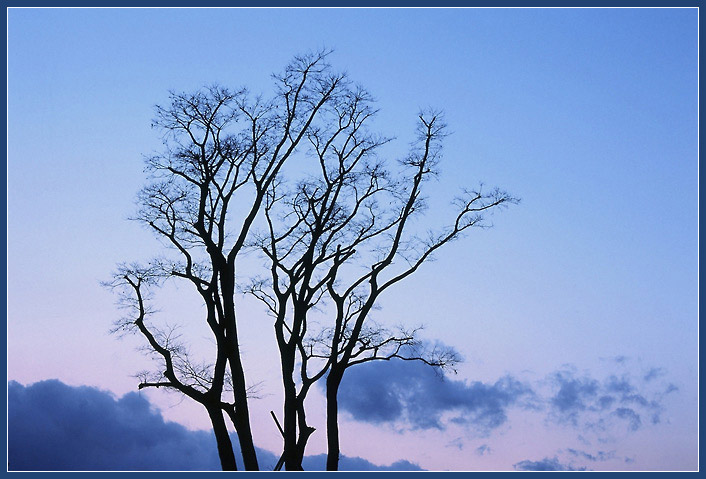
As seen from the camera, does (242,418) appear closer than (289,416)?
Yes

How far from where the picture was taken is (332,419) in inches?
714

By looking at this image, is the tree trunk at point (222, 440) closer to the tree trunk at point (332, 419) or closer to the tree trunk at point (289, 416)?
the tree trunk at point (289, 416)

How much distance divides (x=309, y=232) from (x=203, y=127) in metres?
3.61

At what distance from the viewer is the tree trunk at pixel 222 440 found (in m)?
17.6

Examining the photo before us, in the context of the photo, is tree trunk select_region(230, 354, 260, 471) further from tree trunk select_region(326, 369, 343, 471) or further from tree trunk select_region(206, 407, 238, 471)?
tree trunk select_region(326, 369, 343, 471)

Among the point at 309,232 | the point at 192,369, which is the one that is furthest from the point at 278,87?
the point at 192,369

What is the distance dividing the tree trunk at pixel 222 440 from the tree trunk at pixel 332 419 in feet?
6.90

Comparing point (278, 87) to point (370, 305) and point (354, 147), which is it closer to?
point (354, 147)

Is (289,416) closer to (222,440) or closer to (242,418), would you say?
(242,418)

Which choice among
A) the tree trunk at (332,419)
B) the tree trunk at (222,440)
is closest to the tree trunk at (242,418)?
the tree trunk at (222,440)

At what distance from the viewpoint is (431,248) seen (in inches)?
773

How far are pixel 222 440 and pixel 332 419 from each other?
8.08 ft

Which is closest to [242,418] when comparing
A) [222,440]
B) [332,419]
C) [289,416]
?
[222,440]

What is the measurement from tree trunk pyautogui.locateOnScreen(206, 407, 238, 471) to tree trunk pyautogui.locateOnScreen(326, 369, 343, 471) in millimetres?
2103
